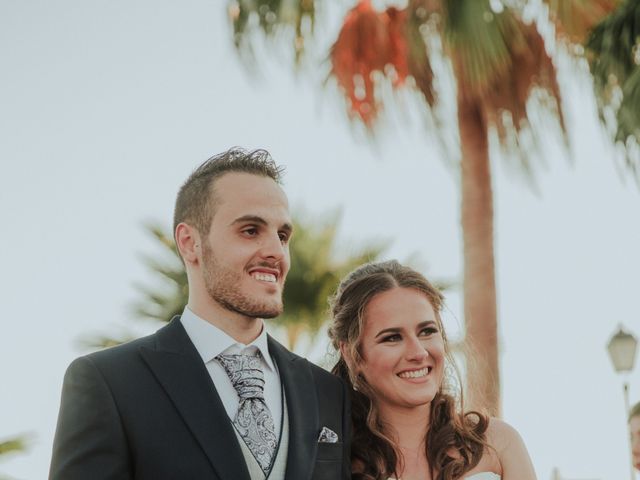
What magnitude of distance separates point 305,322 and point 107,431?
394 inches

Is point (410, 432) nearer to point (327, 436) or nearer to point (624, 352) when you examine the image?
→ point (327, 436)

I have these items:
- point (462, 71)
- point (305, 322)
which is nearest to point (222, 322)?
point (462, 71)

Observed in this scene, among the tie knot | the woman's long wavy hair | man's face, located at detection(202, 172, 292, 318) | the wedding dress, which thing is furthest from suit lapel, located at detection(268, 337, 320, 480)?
the wedding dress

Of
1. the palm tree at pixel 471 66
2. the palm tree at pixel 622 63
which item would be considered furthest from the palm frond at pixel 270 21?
the palm tree at pixel 622 63

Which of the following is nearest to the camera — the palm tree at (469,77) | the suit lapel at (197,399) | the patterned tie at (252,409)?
the suit lapel at (197,399)

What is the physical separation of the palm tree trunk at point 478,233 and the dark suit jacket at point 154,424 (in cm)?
605

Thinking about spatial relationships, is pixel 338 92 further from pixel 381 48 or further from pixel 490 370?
pixel 490 370

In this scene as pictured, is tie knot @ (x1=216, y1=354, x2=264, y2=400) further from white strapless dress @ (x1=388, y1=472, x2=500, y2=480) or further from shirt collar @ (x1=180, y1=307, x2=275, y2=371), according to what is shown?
white strapless dress @ (x1=388, y1=472, x2=500, y2=480)

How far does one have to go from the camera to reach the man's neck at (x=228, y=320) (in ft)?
12.0

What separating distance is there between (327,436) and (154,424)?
74 cm

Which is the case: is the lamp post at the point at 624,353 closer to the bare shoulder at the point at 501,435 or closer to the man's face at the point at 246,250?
the bare shoulder at the point at 501,435

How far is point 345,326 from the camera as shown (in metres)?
4.81

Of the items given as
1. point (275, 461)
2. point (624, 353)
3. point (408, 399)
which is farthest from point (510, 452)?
point (624, 353)

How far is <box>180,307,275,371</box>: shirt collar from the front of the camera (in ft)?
12.0
